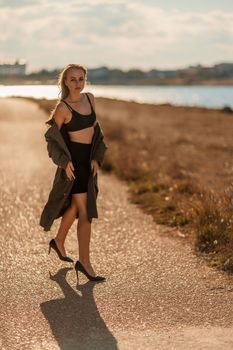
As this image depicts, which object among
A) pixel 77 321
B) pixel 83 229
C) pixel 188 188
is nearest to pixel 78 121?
pixel 83 229

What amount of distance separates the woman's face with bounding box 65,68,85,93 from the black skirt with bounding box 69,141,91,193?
483 mm

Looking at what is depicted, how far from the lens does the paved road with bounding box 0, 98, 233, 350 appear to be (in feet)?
15.4

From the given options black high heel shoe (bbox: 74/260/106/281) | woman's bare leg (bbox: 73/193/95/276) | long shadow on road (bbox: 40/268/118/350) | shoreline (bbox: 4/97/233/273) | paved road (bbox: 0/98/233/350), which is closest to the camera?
long shadow on road (bbox: 40/268/118/350)

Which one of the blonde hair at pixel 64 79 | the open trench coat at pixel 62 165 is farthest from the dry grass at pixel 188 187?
the blonde hair at pixel 64 79

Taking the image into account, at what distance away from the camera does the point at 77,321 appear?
504 cm

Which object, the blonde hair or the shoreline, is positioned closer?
the blonde hair

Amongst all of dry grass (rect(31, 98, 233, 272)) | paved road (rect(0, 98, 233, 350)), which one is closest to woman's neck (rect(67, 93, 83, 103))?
paved road (rect(0, 98, 233, 350))

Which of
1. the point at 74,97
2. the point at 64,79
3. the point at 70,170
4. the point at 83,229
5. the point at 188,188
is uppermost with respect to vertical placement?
the point at 64,79

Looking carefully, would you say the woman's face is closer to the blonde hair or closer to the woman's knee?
A: the blonde hair

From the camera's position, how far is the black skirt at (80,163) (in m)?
6.17

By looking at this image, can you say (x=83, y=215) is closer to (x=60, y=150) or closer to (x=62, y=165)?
(x=62, y=165)

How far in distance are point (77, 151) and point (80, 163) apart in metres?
0.11

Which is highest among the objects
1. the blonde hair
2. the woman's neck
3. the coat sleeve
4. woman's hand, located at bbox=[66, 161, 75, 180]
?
the blonde hair

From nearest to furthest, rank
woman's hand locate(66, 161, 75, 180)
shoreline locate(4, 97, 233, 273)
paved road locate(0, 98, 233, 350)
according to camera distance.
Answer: paved road locate(0, 98, 233, 350), woman's hand locate(66, 161, 75, 180), shoreline locate(4, 97, 233, 273)
